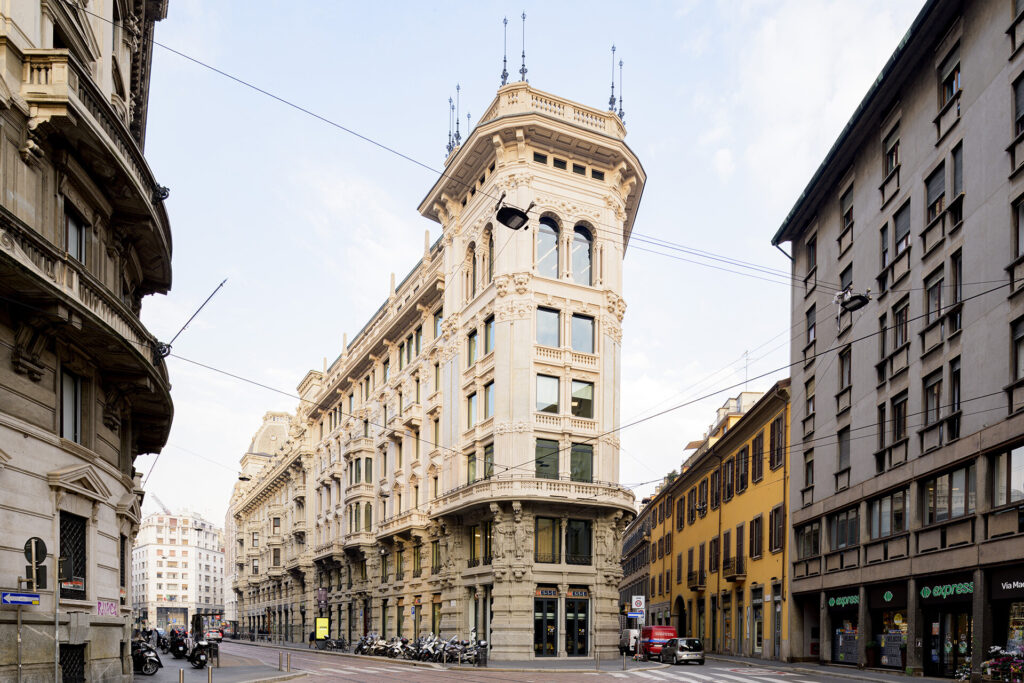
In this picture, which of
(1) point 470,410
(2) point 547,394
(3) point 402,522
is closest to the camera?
(2) point 547,394

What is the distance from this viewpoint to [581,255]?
44.2 meters

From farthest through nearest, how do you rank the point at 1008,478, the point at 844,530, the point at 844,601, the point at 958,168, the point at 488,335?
Answer: 1. the point at 488,335
2. the point at 844,530
3. the point at 844,601
4. the point at 958,168
5. the point at 1008,478

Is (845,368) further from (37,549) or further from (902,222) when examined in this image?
(37,549)

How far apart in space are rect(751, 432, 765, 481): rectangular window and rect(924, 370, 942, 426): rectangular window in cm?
1772

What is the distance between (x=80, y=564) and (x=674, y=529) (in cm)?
5441

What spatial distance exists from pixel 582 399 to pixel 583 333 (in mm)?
3184

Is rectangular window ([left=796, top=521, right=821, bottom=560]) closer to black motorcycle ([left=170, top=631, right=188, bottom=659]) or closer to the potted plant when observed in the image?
the potted plant

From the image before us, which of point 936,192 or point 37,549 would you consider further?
point 936,192

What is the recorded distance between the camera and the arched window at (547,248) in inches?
1697

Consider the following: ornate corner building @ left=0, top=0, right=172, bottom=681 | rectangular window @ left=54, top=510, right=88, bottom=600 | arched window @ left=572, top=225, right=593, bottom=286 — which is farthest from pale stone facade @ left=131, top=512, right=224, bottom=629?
rectangular window @ left=54, top=510, right=88, bottom=600

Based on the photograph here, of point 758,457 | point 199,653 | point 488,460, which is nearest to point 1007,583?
point 758,457

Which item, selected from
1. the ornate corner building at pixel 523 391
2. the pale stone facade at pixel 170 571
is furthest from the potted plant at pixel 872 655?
the pale stone facade at pixel 170 571

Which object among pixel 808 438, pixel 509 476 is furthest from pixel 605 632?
pixel 808 438

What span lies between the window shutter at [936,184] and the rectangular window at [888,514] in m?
9.54
